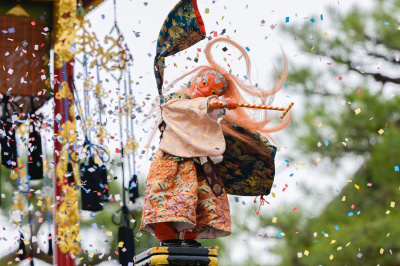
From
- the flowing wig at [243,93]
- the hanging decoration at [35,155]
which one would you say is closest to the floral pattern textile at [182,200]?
the flowing wig at [243,93]

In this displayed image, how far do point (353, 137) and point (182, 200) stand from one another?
4175 mm

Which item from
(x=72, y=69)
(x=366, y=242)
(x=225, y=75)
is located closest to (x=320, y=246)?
(x=366, y=242)

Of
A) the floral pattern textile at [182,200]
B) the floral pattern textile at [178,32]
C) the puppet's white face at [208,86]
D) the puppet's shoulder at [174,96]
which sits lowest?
the floral pattern textile at [182,200]

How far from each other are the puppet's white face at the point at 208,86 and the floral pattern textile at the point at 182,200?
368 millimetres

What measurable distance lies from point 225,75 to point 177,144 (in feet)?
1.61

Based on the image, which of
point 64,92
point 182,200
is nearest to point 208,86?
point 182,200

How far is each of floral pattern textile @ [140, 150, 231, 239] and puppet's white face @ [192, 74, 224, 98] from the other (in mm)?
368

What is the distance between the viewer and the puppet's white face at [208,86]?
384 cm

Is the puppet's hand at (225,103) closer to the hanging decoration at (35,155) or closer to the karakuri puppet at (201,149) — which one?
the karakuri puppet at (201,149)

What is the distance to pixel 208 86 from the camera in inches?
151

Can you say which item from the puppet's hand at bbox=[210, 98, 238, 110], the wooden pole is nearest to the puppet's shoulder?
the puppet's hand at bbox=[210, 98, 238, 110]

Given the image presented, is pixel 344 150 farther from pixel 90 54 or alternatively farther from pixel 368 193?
pixel 90 54

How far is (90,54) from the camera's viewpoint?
223 inches

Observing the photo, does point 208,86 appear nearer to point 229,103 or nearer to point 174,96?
point 174,96
